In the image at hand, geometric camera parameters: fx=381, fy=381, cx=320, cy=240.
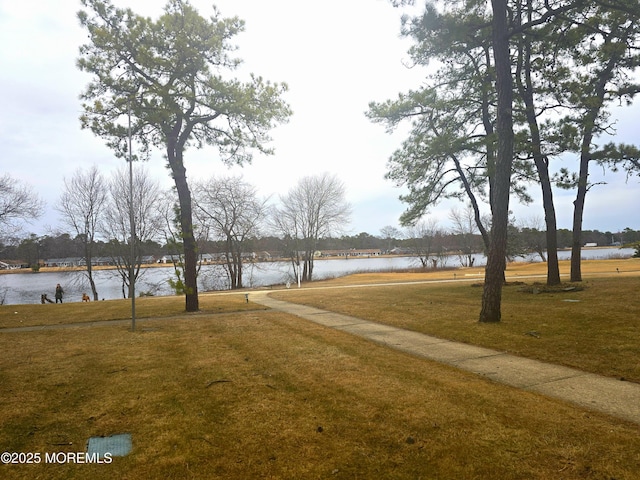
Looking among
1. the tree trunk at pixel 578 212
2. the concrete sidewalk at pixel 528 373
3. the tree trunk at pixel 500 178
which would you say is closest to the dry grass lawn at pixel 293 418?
the concrete sidewalk at pixel 528 373

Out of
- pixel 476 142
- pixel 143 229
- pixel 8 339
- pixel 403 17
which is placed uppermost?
pixel 403 17

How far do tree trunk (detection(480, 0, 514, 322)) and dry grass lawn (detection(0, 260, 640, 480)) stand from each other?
1.92m

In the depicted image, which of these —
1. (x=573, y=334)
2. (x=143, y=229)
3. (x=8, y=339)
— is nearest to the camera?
(x=573, y=334)

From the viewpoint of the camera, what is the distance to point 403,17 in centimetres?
1005

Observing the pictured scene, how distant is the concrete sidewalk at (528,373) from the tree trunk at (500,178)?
2.13 meters

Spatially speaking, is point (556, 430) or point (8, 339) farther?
point (8, 339)

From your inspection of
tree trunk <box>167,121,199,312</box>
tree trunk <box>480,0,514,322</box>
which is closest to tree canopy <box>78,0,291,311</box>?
tree trunk <box>167,121,199,312</box>

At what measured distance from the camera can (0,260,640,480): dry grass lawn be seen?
2.94 meters

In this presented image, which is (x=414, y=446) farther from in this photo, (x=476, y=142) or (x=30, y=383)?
(x=476, y=142)

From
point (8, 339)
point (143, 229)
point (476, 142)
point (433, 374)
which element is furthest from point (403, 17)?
point (143, 229)

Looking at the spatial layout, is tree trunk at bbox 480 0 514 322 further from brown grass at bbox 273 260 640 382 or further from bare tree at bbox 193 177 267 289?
bare tree at bbox 193 177 267 289

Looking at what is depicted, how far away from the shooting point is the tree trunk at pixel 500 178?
29.1 ft

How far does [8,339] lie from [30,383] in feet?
14.5

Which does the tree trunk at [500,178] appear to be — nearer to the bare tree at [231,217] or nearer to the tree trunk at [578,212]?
the tree trunk at [578,212]
